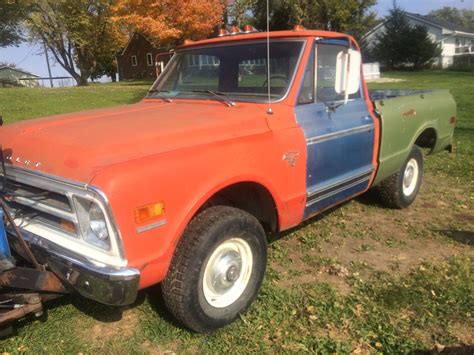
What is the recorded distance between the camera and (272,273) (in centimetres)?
384

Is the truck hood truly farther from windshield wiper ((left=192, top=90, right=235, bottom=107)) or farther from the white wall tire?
the white wall tire

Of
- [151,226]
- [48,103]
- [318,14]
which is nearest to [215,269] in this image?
[151,226]

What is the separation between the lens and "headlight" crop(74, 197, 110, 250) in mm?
2430

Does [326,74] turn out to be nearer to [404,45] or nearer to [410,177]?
[410,177]

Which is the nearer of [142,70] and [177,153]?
[177,153]

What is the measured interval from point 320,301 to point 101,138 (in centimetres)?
194

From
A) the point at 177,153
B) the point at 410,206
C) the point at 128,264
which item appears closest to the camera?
the point at 128,264

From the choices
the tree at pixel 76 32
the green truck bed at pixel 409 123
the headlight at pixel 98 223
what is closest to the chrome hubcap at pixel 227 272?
the headlight at pixel 98 223

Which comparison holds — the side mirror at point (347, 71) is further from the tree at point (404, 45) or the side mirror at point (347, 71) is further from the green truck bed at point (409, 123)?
the tree at point (404, 45)

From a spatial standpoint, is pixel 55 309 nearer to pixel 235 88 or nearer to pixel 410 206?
pixel 235 88

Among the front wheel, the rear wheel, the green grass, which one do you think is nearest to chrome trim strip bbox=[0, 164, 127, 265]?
the front wheel

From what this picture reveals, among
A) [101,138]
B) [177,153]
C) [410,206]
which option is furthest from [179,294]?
[410,206]

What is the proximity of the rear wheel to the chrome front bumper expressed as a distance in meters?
3.50

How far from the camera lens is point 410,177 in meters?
5.44
